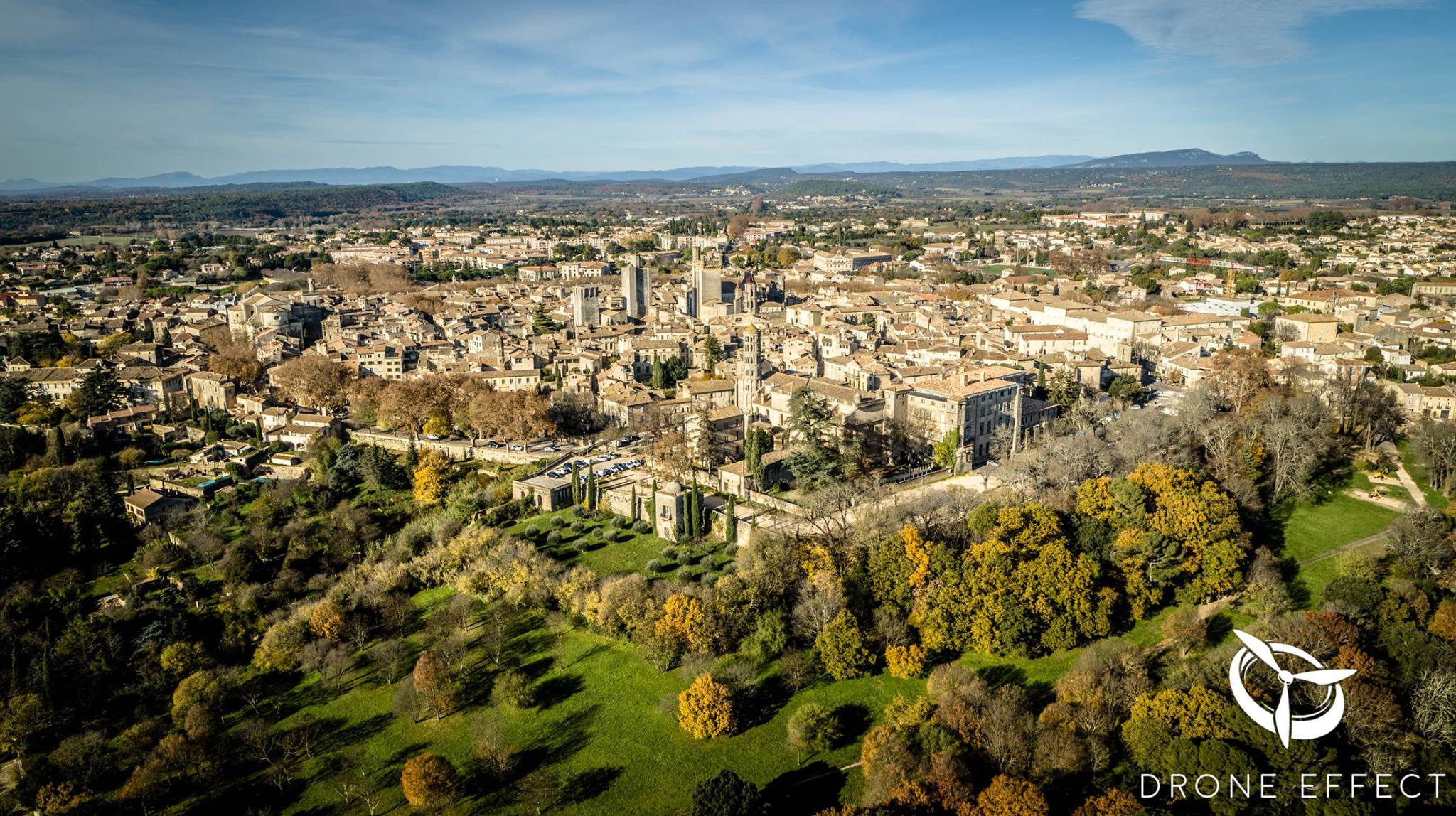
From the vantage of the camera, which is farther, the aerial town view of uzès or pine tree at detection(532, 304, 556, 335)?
pine tree at detection(532, 304, 556, 335)

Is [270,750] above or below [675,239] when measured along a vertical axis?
below

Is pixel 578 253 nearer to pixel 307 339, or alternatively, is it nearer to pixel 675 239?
pixel 675 239

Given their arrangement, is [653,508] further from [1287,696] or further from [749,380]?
[1287,696]

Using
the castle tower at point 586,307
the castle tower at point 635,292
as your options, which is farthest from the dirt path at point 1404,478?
the castle tower at point 586,307

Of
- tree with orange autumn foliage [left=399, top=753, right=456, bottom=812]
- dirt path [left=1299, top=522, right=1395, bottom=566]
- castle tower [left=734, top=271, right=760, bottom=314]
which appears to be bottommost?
tree with orange autumn foliage [left=399, top=753, right=456, bottom=812]

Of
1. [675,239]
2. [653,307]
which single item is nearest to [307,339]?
[653,307]

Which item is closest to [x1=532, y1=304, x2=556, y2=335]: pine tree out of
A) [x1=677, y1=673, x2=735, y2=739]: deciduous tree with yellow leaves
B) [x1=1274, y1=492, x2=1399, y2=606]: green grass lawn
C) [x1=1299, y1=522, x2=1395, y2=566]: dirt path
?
[x1=677, y1=673, x2=735, y2=739]: deciduous tree with yellow leaves

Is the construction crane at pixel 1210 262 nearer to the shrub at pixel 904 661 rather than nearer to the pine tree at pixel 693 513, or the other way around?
the pine tree at pixel 693 513

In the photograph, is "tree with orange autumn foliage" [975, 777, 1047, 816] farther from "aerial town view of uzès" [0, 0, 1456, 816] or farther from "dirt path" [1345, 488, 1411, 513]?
"dirt path" [1345, 488, 1411, 513]
